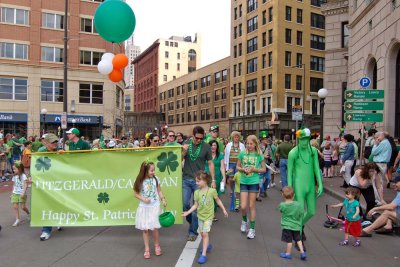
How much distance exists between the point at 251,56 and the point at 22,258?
56.7 m

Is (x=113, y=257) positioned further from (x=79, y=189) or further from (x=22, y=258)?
(x=79, y=189)

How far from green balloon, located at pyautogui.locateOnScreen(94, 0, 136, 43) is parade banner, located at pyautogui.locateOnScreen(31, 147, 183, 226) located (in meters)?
A: 3.33

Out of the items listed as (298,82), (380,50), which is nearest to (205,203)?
(380,50)

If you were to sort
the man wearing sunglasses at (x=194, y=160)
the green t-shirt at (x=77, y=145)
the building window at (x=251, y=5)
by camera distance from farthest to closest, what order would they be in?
the building window at (x=251, y=5) < the green t-shirt at (x=77, y=145) < the man wearing sunglasses at (x=194, y=160)

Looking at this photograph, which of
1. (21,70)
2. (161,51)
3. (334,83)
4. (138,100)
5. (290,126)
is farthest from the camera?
(138,100)

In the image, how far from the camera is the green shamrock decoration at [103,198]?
7.17 m

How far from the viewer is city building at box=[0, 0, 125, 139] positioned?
3741 centimetres

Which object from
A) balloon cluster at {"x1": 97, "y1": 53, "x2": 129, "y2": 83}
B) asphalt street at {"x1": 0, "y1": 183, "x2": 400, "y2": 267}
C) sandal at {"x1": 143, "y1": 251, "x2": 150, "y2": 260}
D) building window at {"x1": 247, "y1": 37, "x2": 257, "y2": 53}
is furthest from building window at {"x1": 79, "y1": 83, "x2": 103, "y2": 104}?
sandal at {"x1": 143, "y1": 251, "x2": 150, "y2": 260}

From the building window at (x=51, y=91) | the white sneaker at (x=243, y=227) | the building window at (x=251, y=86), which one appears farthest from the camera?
the building window at (x=251, y=86)

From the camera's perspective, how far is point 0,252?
615cm

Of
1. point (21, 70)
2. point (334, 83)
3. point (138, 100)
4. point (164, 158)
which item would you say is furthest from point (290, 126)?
point (138, 100)

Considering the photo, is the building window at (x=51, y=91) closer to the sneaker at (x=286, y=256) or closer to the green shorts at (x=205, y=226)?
the green shorts at (x=205, y=226)

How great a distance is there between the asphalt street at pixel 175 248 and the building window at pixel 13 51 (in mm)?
33161

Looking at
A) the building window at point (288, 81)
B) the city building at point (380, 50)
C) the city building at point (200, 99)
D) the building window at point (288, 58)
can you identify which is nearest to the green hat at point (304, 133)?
the city building at point (380, 50)
